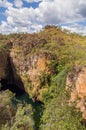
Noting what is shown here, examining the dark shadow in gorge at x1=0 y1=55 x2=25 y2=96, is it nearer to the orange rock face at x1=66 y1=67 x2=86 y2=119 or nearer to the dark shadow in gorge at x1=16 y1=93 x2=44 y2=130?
the dark shadow in gorge at x1=16 y1=93 x2=44 y2=130

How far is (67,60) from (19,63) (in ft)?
18.1

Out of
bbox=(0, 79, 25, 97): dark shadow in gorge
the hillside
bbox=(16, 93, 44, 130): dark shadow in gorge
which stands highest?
the hillside

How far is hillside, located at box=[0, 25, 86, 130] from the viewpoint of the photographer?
78.3ft

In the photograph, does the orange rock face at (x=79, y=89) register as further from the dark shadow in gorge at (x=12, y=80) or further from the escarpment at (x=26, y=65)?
the dark shadow in gorge at (x=12, y=80)

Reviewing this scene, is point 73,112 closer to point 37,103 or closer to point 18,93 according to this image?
point 37,103

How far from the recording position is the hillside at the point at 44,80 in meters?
23.9

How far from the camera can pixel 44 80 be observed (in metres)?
30.4

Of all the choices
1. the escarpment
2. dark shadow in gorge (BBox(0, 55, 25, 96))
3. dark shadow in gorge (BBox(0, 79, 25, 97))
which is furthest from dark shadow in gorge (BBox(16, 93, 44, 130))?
dark shadow in gorge (BBox(0, 79, 25, 97))

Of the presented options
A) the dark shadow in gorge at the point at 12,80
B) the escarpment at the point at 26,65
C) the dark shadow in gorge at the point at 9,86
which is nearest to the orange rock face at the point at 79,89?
the escarpment at the point at 26,65

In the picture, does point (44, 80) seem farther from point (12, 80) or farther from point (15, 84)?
point (12, 80)

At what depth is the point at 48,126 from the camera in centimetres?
2380

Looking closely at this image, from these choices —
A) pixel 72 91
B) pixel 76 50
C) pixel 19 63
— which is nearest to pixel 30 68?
pixel 19 63

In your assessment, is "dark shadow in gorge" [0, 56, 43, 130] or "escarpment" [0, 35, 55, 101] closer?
"escarpment" [0, 35, 55, 101]

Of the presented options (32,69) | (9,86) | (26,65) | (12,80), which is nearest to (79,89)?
(32,69)
